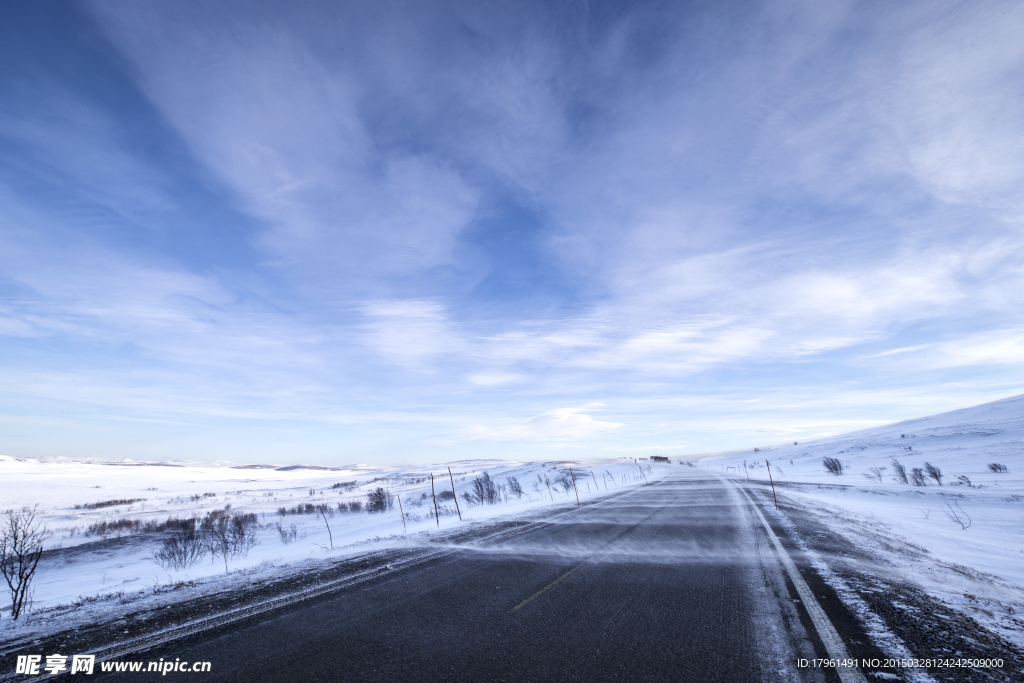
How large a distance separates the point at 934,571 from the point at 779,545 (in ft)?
8.62

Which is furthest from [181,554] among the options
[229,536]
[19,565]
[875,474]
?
[875,474]

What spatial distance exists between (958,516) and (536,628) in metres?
Answer: 19.8

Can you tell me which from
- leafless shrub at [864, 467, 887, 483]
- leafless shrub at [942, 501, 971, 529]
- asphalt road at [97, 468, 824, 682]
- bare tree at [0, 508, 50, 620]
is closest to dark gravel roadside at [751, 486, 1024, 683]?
asphalt road at [97, 468, 824, 682]

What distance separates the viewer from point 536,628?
532 cm

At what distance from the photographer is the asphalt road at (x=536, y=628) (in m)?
4.31

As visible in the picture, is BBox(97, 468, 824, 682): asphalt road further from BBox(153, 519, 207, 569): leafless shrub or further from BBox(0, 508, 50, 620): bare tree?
BBox(153, 519, 207, 569): leafless shrub

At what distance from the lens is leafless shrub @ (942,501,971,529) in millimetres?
14894

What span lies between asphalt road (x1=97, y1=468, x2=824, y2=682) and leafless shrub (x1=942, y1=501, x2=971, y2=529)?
11393mm

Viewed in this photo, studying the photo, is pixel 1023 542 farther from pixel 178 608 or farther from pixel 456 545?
pixel 178 608

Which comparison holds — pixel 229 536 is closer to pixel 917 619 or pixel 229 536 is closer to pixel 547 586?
pixel 547 586

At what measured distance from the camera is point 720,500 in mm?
21094

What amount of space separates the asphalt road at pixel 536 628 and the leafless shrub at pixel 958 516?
37.4ft

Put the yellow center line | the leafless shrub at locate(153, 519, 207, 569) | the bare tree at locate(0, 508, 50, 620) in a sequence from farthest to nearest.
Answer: the leafless shrub at locate(153, 519, 207, 569) < the bare tree at locate(0, 508, 50, 620) < the yellow center line

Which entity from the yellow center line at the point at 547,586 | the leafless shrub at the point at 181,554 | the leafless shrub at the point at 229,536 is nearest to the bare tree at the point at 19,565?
the leafless shrub at the point at 181,554
